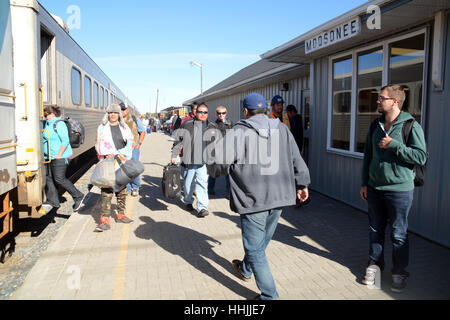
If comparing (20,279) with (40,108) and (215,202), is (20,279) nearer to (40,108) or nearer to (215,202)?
(40,108)

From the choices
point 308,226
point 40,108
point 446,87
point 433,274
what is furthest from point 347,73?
point 40,108

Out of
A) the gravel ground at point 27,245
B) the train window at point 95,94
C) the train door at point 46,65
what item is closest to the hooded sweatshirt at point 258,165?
the gravel ground at point 27,245

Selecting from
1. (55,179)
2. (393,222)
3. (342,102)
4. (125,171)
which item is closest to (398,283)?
(393,222)

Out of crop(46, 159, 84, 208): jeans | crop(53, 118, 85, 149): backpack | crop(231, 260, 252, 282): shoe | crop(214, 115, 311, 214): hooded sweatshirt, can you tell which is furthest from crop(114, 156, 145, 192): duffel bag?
crop(214, 115, 311, 214): hooded sweatshirt

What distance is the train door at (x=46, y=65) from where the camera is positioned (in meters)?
5.99

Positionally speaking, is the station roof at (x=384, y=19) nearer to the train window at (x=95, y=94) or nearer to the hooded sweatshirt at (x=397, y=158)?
the hooded sweatshirt at (x=397, y=158)

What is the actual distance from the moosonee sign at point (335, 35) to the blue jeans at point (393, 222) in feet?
8.70

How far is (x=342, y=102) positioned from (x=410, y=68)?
182cm

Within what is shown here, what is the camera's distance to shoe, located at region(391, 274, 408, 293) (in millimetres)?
3555

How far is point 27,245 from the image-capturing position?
520 centimetres

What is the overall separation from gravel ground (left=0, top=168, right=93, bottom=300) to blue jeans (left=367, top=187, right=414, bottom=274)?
11.8ft

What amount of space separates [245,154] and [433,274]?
97.0 inches

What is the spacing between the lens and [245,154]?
316cm

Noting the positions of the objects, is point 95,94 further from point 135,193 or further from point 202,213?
point 202,213
